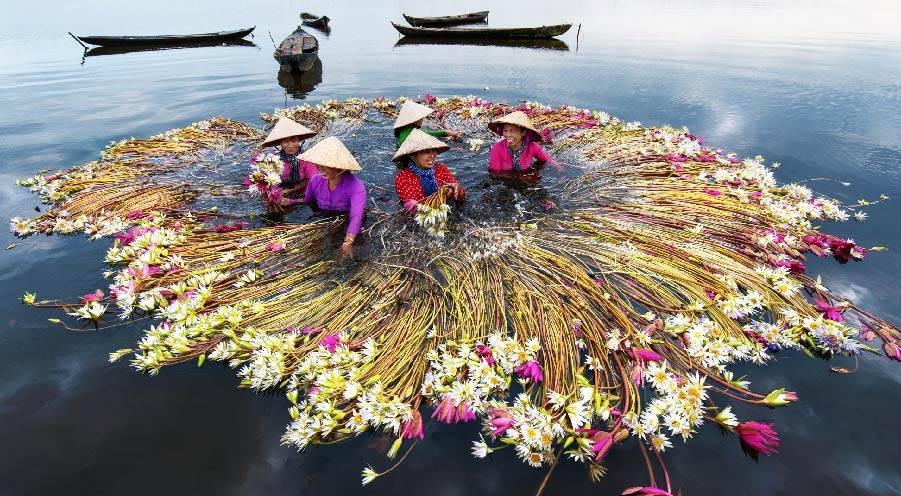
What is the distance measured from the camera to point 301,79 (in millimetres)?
19516

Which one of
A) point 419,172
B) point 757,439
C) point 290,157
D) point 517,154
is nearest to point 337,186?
point 419,172

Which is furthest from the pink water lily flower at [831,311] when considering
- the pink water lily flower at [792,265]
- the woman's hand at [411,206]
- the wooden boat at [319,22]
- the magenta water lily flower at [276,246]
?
the wooden boat at [319,22]

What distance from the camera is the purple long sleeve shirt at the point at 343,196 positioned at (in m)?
6.30

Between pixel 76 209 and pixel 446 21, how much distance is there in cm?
3491

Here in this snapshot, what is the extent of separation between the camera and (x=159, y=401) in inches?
159

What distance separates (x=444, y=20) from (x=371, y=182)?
1284 inches

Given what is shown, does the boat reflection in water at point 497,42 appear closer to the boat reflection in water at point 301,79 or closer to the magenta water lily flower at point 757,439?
the boat reflection in water at point 301,79

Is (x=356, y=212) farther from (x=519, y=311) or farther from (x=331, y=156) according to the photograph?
(x=519, y=311)

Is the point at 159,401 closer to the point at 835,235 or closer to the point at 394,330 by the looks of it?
the point at 394,330

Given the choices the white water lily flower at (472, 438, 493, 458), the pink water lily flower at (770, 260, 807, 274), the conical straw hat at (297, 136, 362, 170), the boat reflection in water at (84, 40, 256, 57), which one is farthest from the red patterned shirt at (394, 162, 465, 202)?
the boat reflection in water at (84, 40, 256, 57)

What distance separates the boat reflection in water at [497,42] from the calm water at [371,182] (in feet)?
11.5

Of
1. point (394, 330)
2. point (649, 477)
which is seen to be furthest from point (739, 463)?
point (394, 330)

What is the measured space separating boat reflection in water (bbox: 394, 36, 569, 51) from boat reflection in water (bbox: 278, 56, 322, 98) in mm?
10837

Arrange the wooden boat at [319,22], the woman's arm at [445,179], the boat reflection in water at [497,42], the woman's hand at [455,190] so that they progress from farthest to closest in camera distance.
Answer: the wooden boat at [319,22]
the boat reflection in water at [497,42]
the woman's arm at [445,179]
the woman's hand at [455,190]
